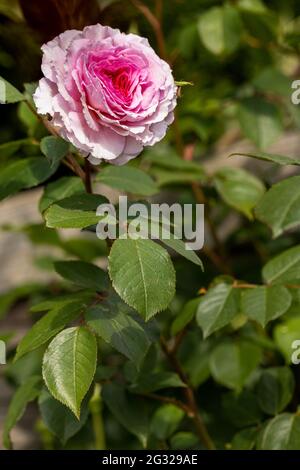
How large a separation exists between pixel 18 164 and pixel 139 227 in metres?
0.26

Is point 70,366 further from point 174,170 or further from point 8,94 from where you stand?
point 174,170

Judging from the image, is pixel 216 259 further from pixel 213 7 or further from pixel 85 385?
pixel 85 385

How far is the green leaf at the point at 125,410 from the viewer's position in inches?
42.2

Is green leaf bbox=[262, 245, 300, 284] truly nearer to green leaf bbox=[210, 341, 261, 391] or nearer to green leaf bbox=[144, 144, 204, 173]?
green leaf bbox=[210, 341, 261, 391]

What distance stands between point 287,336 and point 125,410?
1.28 ft

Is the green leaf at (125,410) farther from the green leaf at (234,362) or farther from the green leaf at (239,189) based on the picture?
the green leaf at (239,189)

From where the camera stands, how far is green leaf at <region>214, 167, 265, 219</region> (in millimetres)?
1447

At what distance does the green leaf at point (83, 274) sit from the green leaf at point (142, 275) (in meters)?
0.16

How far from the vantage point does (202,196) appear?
1.62 meters

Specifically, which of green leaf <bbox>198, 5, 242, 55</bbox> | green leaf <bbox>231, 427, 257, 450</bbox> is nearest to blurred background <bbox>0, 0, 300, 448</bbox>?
green leaf <bbox>198, 5, 242, 55</bbox>

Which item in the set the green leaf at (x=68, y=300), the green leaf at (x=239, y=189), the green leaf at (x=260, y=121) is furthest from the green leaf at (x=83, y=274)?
the green leaf at (x=260, y=121)

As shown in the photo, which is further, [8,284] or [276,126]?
[8,284]

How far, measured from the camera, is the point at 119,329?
871 mm
